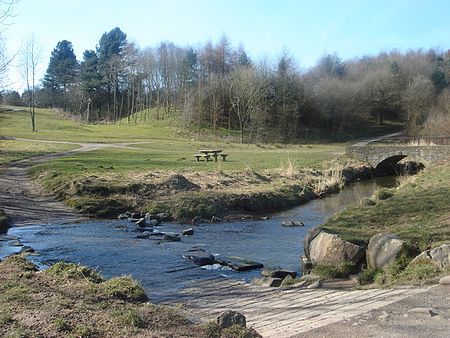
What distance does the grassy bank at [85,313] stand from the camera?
5.93 m

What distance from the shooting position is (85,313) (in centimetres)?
656

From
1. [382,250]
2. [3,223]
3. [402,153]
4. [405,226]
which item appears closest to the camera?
[382,250]

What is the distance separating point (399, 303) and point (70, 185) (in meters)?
20.3

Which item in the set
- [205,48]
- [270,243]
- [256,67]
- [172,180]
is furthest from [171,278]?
[205,48]

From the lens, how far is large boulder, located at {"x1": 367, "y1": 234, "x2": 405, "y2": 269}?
1072 centimetres

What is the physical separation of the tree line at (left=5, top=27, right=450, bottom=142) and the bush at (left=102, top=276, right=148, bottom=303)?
60.2 metres

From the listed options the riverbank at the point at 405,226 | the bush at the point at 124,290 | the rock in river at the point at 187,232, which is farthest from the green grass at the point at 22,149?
the bush at the point at 124,290

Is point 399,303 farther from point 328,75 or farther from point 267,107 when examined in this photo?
point 328,75

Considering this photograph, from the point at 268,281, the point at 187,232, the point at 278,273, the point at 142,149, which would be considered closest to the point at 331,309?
the point at 268,281

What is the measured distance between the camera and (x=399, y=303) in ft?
25.0

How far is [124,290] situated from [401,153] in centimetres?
4081

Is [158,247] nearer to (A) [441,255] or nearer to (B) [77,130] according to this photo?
(A) [441,255]

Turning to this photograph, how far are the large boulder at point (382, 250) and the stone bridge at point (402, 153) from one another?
3093 centimetres

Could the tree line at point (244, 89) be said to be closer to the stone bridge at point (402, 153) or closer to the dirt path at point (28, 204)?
the stone bridge at point (402, 153)
